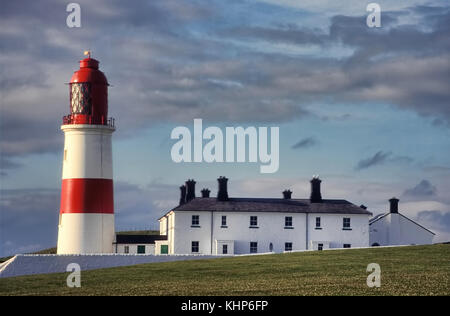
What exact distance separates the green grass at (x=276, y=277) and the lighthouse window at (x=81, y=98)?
12138 mm

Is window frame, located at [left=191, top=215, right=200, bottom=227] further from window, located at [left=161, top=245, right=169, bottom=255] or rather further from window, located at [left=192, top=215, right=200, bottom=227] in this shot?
window, located at [left=161, top=245, right=169, bottom=255]

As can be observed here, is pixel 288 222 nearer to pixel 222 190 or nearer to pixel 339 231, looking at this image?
pixel 339 231

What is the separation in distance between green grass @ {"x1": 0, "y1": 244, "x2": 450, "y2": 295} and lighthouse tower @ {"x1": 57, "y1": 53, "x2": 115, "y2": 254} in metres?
6.87

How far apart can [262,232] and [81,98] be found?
2054 centimetres

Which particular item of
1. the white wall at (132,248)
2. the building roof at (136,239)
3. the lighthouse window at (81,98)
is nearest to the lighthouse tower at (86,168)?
the lighthouse window at (81,98)

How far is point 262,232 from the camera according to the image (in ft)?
225

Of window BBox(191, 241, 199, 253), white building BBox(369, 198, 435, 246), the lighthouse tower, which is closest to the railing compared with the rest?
the lighthouse tower

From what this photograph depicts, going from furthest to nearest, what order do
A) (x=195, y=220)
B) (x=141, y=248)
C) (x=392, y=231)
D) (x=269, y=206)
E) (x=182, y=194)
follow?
(x=392, y=231)
(x=182, y=194)
(x=269, y=206)
(x=195, y=220)
(x=141, y=248)

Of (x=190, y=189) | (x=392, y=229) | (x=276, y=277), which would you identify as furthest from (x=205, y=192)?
(x=276, y=277)

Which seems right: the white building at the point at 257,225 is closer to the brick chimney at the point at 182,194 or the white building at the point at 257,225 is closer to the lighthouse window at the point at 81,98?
the brick chimney at the point at 182,194

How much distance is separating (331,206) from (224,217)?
925cm
